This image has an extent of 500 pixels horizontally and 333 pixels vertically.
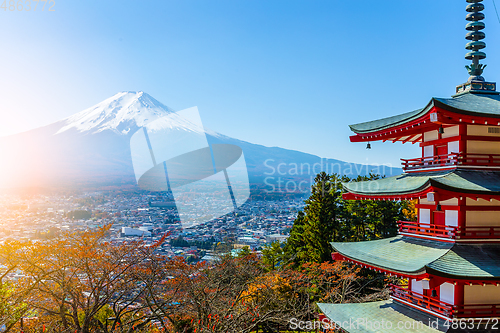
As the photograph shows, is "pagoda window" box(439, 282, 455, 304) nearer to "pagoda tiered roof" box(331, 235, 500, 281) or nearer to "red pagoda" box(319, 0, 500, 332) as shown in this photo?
"red pagoda" box(319, 0, 500, 332)

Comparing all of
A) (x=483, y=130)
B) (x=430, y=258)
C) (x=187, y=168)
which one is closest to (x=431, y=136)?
(x=483, y=130)

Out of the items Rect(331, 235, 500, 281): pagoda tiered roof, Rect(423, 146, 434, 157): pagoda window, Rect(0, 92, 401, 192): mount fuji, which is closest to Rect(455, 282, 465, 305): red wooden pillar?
Rect(331, 235, 500, 281): pagoda tiered roof

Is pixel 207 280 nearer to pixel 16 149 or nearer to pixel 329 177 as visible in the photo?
pixel 329 177

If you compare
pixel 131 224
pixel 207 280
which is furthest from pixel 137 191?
pixel 207 280

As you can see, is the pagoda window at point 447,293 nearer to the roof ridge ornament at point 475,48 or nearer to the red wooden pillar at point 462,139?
the red wooden pillar at point 462,139

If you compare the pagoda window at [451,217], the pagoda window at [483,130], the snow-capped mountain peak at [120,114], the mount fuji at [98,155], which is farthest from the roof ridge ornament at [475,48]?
the snow-capped mountain peak at [120,114]
